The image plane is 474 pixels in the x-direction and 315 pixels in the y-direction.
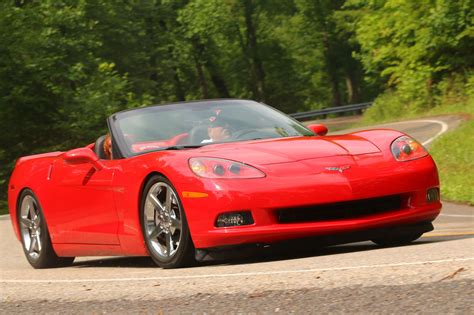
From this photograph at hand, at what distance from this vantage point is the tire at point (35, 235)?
30.5 ft

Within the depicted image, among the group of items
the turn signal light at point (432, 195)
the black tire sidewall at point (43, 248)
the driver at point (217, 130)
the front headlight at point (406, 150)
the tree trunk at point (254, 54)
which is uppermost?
the driver at point (217, 130)

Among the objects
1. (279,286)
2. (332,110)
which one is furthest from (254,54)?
(279,286)

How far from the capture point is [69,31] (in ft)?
136

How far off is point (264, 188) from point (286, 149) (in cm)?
57

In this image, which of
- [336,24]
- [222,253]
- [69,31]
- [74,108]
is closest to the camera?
[222,253]

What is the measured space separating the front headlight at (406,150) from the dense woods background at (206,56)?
73.8ft

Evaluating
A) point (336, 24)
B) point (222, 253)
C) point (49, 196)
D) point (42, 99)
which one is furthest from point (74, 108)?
point (336, 24)

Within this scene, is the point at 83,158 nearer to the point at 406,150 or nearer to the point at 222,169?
the point at 222,169

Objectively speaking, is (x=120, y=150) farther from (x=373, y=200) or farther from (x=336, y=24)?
(x=336, y=24)

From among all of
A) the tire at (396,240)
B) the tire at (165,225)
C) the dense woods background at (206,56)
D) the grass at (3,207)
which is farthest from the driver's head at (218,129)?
the dense woods background at (206,56)

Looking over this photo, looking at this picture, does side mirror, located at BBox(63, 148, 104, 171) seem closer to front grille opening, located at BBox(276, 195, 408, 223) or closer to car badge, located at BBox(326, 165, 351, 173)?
front grille opening, located at BBox(276, 195, 408, 223)

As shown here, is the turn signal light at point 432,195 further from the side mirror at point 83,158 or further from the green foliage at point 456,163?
the green foliage at point 456,163

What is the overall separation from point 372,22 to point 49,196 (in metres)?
40.0

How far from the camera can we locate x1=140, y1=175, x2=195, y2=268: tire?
7.23 metres
